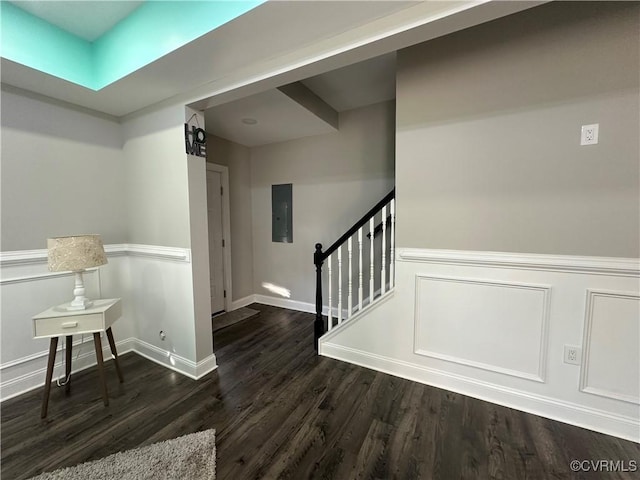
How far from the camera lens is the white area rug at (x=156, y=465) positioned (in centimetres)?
129

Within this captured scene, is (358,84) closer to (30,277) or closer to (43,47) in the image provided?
(43,47)

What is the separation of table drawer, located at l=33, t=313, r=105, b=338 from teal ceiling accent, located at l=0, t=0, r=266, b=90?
1.67 metres

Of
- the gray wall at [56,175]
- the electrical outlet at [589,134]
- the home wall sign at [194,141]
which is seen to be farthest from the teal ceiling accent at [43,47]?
the electrical outlet at [589,134]

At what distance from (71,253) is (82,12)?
1.58m

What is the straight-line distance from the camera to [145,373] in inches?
86.7

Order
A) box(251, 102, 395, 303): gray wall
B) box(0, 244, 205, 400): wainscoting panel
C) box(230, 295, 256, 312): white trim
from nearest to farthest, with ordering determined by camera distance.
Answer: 1. box(0, 244, 205, 400): wainscoting panel
2. box(251, 102, 395, 303): gray wall
3. box(230, 295, 256, 312): white trim

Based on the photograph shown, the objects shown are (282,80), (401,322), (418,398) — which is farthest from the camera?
(401,322)

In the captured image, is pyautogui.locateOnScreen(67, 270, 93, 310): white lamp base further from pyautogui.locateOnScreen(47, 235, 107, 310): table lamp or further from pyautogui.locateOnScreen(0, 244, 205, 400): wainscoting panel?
pyautogui.locateOnScreen(0, 244, 205, 400): wainscoting panel

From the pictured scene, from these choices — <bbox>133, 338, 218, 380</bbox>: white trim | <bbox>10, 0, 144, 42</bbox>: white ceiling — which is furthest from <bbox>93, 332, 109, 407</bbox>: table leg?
<bbox>10, 0, 144, 42</bbox>: white ceiling

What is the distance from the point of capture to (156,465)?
4.42 ft

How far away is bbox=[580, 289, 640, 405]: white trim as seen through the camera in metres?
1.46

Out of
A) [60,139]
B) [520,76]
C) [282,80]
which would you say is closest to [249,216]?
[60,139]

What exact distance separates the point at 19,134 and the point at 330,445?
3031mm

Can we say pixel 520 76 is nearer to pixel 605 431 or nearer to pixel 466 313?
pixel 466 313
